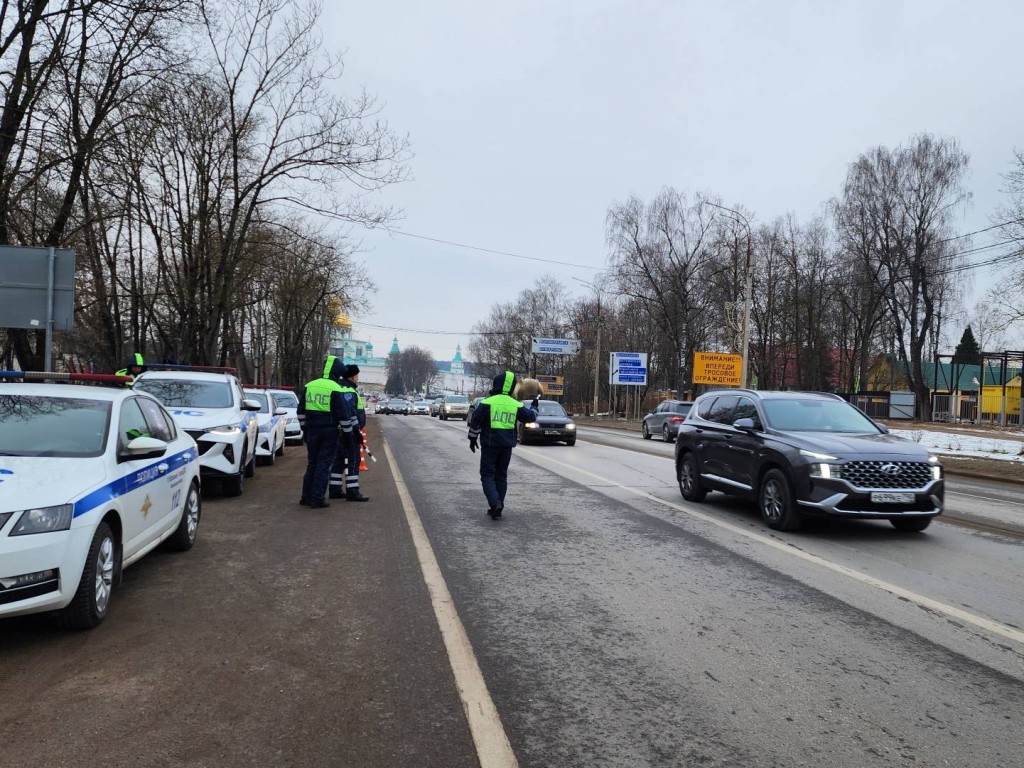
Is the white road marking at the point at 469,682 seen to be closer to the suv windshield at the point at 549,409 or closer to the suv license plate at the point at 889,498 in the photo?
the suv license plate at the point at 889,498

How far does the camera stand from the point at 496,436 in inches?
362

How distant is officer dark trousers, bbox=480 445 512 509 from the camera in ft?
30.2

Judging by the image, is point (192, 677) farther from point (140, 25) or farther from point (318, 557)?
point (140, 25)

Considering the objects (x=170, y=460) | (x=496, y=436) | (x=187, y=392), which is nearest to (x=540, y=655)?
(x=170, y=460)

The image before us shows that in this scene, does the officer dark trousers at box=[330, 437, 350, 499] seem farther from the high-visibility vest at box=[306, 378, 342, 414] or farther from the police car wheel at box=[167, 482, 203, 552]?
the police car wheel at box=[167, 482, 203, 552]

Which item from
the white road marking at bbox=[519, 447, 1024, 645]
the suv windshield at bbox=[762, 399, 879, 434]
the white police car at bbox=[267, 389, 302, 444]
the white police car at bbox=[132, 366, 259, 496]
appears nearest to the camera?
the white road marking at bbox=[519, 447, 1024, 645]

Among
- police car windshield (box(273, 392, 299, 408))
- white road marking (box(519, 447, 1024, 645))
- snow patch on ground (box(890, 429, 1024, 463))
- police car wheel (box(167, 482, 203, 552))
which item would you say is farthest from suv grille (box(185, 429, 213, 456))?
snow patch on ground (box(890, 429, 1024, 463))

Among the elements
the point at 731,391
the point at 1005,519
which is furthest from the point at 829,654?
the point at 1005,519

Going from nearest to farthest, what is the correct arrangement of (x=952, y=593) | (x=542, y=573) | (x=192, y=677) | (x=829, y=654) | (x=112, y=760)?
(x=112, y=760), (x=192, y=677), (x=829, y=654), (x=952, y=593), (x=542, y=573)

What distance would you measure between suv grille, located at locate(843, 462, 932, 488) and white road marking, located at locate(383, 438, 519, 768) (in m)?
4.47

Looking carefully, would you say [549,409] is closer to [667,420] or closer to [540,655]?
[667,420]

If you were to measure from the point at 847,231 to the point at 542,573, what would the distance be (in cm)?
4742

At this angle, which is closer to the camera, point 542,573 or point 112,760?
point 112,760

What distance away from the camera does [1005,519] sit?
1026 cm
